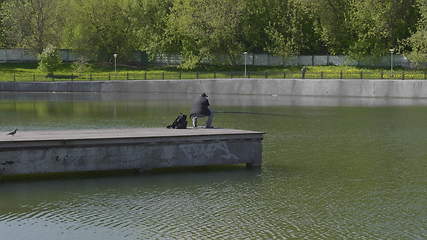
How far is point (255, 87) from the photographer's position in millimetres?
76625

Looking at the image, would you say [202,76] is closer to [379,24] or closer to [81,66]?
[81,66]

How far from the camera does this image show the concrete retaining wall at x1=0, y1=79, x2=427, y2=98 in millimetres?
69062

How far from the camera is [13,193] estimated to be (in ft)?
65.5

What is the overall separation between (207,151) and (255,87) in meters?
53.8

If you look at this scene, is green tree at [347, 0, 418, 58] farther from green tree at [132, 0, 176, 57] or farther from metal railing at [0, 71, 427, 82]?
green tree at [132, 0, 176, 57]

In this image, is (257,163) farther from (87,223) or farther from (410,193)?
(87,223)

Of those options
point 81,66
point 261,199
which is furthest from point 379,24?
point 261,199

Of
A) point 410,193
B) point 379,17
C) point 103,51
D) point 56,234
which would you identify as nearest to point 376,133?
point 410,193

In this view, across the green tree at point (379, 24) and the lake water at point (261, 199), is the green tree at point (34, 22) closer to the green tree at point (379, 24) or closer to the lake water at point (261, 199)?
the green tree at point (379, 24)

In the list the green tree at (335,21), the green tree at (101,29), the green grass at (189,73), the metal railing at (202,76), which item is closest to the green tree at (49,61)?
the metal railing at (202,76)

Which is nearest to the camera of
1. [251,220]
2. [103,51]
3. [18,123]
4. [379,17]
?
[251,220]

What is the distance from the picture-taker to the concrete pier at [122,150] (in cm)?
2138

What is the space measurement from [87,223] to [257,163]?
8410mm

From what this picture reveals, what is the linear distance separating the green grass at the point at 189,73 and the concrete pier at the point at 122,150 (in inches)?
2000
